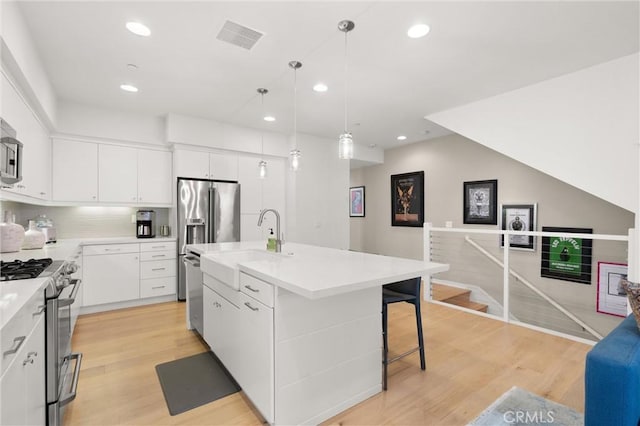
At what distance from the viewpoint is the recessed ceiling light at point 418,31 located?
88.3 inches

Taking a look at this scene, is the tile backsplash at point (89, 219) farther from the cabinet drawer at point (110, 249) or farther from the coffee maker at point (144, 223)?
the cabinet drawer at point (110, 249)

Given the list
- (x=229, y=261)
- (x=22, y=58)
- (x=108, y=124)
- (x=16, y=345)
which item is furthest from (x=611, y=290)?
(x=108, y=124)

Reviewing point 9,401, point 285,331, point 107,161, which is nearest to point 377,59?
point 285,331

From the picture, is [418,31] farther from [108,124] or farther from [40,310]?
[108,124]

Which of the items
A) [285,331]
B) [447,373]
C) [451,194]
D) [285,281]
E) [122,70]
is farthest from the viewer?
[451,194]

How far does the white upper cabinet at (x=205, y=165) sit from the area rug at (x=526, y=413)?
419cm

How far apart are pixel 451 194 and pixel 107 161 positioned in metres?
5.30

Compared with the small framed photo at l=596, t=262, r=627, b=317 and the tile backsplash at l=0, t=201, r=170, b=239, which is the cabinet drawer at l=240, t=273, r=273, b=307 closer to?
the tile backsplash at l=0, t=201, r=170, b=239

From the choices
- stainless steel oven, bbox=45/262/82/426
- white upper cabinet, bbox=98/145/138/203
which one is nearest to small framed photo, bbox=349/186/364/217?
white upper cabinet, bbox=98/145/138/203

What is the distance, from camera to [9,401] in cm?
100

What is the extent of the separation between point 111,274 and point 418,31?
432cm

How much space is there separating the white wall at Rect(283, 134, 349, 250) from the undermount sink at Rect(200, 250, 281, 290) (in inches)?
99.2

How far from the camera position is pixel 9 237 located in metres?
2.45

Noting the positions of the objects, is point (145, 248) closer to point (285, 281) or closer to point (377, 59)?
point (285, 281)
